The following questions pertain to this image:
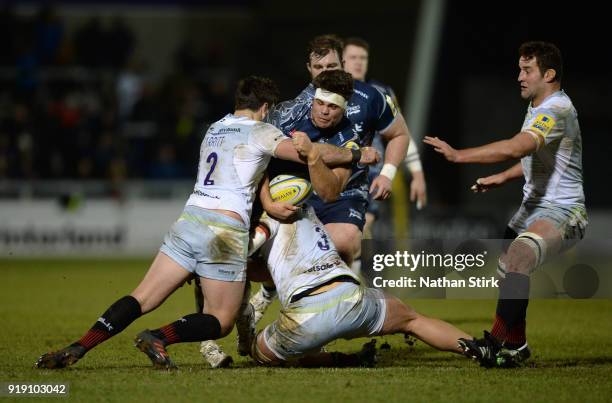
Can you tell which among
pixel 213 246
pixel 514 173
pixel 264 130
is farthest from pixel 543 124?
pixel 213 246

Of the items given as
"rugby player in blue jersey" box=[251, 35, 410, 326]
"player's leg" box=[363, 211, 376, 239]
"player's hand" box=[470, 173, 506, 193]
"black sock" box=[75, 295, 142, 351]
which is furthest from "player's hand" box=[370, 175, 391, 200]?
"black sock" box=[75, 295, 142, 351]

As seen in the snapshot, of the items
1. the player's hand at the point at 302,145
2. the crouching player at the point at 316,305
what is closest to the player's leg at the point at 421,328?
the crouching player at the point at 316,305

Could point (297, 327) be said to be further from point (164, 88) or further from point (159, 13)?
point (159, 13)

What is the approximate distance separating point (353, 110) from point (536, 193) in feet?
5.07

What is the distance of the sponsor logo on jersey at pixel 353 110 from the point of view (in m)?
8.36

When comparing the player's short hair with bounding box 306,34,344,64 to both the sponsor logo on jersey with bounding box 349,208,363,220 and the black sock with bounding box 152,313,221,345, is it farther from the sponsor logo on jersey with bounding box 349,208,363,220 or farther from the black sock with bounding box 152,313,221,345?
the black sock with bounding box 152,313,221,345

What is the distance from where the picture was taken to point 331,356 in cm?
771

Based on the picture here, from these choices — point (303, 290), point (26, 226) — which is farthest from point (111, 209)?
point (303, 290)

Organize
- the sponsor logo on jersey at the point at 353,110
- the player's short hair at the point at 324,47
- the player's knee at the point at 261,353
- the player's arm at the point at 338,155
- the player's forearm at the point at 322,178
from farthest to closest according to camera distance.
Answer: the player's short hair at the point at 324,47
the sponsor logo on jersey at the point at 353,110
the player's knee at the point at 261,353
the player's arm at the point at 338,155
the player's forearm at the point at 322,178

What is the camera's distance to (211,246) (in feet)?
23.5

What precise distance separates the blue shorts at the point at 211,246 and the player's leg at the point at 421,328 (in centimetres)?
106

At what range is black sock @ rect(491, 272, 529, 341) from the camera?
7496mm

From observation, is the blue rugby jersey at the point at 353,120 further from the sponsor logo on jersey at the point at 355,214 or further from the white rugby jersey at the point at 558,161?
the white rugby jersey at the point at 558,161

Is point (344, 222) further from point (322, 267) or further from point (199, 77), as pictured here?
point (199, 77)
